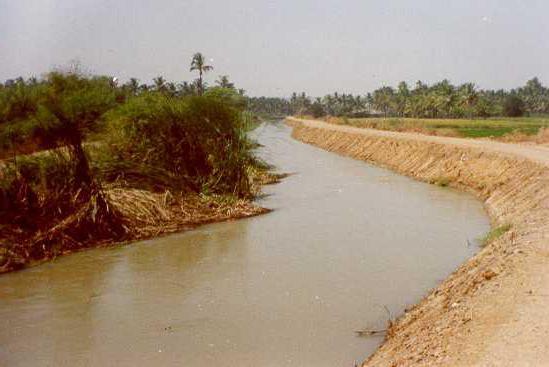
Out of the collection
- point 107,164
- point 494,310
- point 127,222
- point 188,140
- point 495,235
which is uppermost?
point 188,140

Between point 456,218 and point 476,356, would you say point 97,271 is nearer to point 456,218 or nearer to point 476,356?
point 476,356

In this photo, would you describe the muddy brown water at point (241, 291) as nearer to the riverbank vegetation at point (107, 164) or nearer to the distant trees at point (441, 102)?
the riverbank vegetation at point (107, 164)

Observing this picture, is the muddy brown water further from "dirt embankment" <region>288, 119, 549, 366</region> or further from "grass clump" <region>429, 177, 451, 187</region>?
"grass clump" <region>429, 177, 451, 187</region>

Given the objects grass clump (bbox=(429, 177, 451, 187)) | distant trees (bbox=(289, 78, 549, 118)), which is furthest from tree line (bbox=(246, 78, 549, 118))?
grass clump (bbox=(429, 177, 451, 187))

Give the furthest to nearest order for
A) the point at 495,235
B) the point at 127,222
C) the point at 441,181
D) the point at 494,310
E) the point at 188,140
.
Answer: the point at 441,181 < the point at 188,140 < the point at 127,222 < the point at 495,235 < the point at 494,310

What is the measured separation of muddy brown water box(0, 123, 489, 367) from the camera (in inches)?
380

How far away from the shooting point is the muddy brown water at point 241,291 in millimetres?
9641

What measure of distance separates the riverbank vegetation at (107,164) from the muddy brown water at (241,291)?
1.21 meters

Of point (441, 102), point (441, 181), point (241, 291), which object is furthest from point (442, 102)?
point (241, 291)

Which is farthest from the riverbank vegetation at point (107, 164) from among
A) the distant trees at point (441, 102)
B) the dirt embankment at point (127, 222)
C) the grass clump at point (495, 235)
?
the distant trees at point (441, 102)

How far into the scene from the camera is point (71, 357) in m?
9.55

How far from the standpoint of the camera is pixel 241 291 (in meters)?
12.8

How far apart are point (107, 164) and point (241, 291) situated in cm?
1067

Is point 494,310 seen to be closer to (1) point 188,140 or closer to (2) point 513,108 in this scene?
(1) point 188,140
